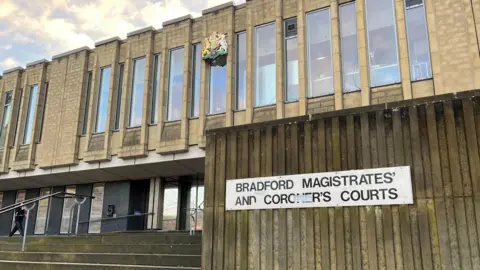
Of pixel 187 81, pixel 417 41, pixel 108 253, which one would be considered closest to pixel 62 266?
pixel 108 253

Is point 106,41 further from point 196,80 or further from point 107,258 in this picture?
point 107,258

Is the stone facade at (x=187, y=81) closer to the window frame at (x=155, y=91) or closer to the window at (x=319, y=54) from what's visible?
the window frame at (x=155, y=91)

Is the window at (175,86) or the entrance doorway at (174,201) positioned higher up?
the window at (175,86)

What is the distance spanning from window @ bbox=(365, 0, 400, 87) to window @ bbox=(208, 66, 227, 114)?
5.08m

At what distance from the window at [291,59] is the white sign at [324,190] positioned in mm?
7874

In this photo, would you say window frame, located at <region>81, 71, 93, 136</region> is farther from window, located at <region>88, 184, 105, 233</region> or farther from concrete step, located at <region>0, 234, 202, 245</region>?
concrete step, located at <region>0, 234, 202, 245</region>

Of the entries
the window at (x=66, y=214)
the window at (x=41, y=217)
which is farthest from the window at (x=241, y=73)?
the window at (x=41, y=217)

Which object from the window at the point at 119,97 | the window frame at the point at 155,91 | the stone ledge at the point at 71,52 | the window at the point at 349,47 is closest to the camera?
the window at the point at 349,47

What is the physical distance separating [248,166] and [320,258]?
5.39 ft

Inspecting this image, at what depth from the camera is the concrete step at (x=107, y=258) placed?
7906mm

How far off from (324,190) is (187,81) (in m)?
10.7

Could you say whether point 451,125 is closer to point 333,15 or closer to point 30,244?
point 333,15

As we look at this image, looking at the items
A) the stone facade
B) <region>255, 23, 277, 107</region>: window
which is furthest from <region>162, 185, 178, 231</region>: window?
<region>255, 23, 277, 107</region>: window

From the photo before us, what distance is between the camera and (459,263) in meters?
4.46
